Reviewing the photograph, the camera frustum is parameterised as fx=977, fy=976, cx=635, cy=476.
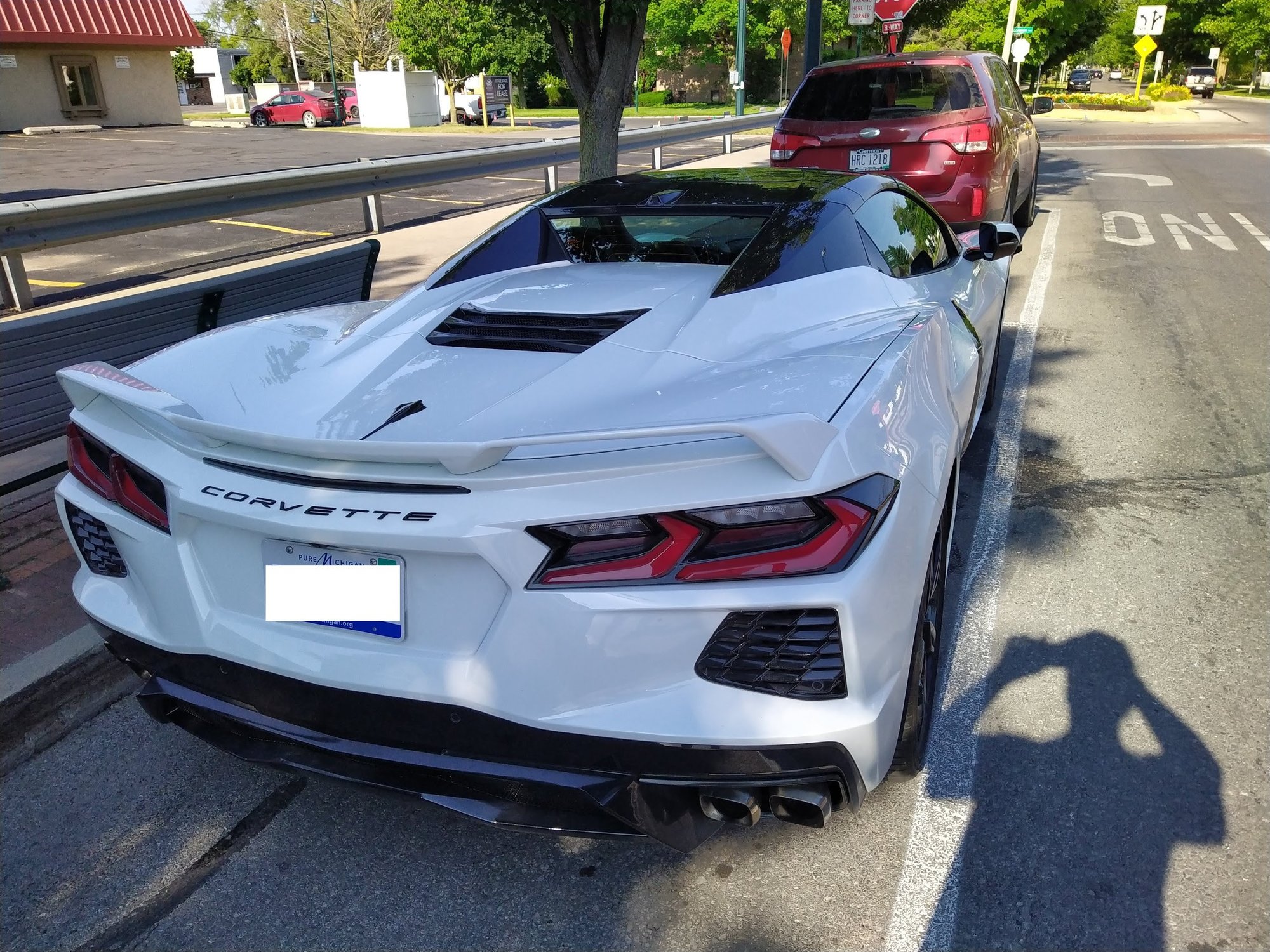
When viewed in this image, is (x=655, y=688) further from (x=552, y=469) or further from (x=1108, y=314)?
(x=1108, y=314)

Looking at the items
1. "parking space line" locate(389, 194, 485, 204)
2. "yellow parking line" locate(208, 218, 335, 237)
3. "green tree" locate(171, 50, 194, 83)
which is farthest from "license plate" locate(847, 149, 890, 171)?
"green tree" locate(171, 50, 194, 83)

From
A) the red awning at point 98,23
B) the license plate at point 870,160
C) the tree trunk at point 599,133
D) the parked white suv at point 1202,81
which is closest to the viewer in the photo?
the tree trunk at point 599,133

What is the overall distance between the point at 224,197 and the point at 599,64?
308cm

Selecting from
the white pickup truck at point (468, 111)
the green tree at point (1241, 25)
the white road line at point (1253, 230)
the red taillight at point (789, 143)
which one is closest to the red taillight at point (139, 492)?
the red taillight at point (789, 143)

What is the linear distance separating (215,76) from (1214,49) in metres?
76.4

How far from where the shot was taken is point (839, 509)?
1.89m

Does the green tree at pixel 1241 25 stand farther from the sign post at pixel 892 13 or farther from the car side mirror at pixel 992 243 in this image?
the car side mirror at pixel 992 243

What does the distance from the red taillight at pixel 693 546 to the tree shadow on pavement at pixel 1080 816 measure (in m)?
1.04

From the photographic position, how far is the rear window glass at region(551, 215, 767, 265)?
3.33 meters

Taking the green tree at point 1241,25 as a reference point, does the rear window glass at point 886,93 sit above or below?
below

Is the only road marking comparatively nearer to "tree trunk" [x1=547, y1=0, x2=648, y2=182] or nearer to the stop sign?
the stop sign

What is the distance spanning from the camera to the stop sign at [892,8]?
1966 cm

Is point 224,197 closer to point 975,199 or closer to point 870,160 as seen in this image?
point 870,160

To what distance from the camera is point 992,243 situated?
423 cm
